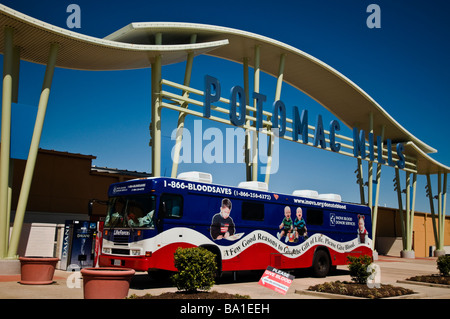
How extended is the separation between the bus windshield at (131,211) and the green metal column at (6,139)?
3.86 metres

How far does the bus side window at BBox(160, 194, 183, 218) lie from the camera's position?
42.7 ft

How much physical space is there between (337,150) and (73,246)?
61.6ft

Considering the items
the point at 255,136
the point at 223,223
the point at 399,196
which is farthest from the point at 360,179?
the point at 223,223

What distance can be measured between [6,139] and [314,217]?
11.7 m

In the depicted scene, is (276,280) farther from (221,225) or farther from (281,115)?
(281,115)

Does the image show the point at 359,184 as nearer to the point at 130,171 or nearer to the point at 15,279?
the point at 130,171

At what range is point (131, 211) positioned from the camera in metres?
13.4

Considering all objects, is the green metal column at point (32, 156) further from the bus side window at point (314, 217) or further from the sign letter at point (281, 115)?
the sign letter at point (281, 115)

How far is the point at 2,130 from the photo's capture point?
1527 centimetres

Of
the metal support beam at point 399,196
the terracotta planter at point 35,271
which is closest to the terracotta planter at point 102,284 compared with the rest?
the terracotta planter at point 35,271

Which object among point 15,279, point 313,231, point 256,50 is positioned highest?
point 256,50

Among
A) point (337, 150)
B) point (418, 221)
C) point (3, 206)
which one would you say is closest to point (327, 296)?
point (3, 206)

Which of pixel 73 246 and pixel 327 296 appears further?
pixel 73 246

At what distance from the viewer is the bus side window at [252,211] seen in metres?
15.3
